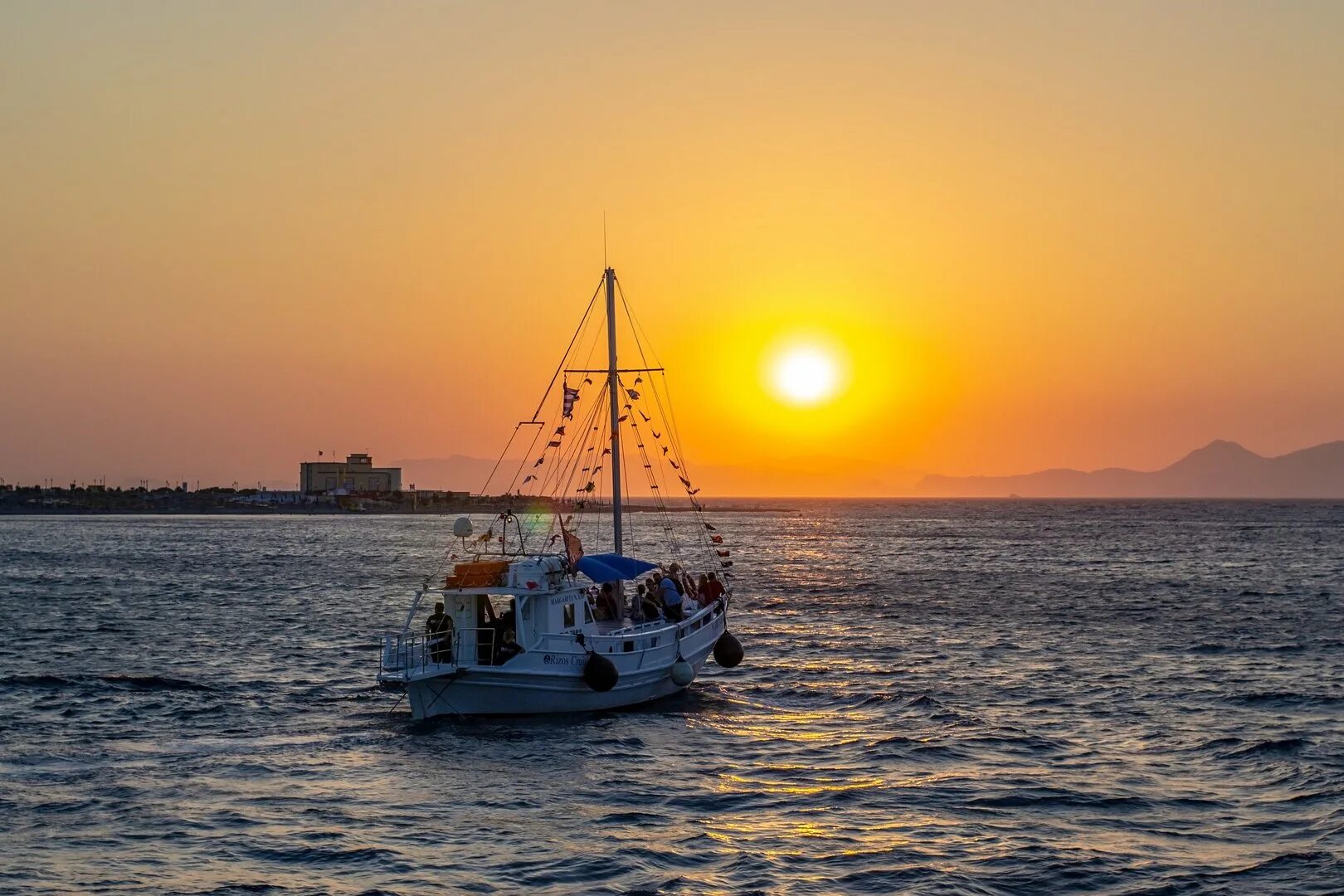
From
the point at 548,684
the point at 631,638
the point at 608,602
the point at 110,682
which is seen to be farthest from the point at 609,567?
the point at 110,682

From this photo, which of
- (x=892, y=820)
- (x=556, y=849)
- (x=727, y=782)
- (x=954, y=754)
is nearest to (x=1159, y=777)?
(x=954, y=754)

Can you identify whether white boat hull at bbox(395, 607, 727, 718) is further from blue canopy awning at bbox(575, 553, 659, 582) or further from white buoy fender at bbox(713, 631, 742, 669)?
white buoy fender at bbox(713, 631, 742, 669)

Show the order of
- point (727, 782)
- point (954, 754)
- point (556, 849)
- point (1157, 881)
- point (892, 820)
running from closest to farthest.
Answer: point (1157, 881)
point (556, 849)
point (892, 820)
point (727, 782)
point (954, 754)

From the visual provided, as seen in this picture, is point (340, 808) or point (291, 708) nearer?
point (340, 808)

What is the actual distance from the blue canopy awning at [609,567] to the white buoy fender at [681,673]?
273 cm

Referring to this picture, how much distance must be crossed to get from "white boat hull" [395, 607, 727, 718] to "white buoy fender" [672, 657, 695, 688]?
162 millimetres

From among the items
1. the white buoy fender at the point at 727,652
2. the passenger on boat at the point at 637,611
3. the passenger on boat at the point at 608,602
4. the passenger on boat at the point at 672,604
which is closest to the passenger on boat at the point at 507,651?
the passenger on boat at the point at 608,602

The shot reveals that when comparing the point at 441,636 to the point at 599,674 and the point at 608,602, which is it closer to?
the point at 599,674

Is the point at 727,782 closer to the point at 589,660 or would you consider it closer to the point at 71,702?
the point at 589,660

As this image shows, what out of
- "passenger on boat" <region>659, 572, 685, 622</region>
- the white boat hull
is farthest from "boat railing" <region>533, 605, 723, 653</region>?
"passenger on boat" <region>659, 572, 685, 622</region>

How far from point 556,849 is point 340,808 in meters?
4.71

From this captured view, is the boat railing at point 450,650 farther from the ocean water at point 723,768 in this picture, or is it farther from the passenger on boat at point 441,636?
the ocean water at point 723,768

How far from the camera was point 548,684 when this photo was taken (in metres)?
32.7

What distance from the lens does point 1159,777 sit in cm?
2705
